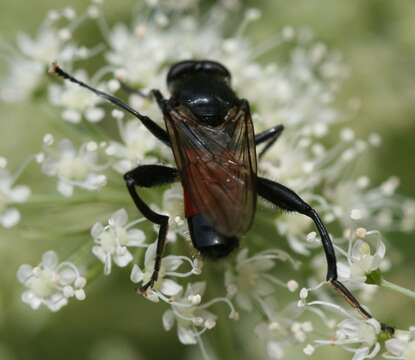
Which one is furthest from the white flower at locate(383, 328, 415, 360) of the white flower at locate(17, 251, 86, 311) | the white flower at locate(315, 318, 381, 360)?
the white flower at locate(17, 251, 86, 311)

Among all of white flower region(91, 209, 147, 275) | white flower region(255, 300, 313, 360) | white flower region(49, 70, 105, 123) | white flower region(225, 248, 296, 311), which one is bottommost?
white flower region(255, 300, 313, 360)

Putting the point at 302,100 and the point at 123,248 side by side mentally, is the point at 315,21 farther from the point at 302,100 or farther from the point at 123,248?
the point at 123,248

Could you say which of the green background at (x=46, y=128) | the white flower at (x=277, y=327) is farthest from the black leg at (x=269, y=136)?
the green background at (x=46, y=128)

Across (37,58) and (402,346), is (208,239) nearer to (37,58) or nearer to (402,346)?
(402,346)

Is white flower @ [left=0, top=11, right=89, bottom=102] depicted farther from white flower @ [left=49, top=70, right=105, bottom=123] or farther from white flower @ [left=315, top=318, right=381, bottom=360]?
white flower @ [left=315, top=318, right=381, bottom=360]

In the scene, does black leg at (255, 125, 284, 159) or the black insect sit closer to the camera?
the black insect

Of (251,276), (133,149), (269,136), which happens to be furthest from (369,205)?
(133,149)

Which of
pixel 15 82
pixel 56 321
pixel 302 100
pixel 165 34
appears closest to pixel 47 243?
pixel 56 321
